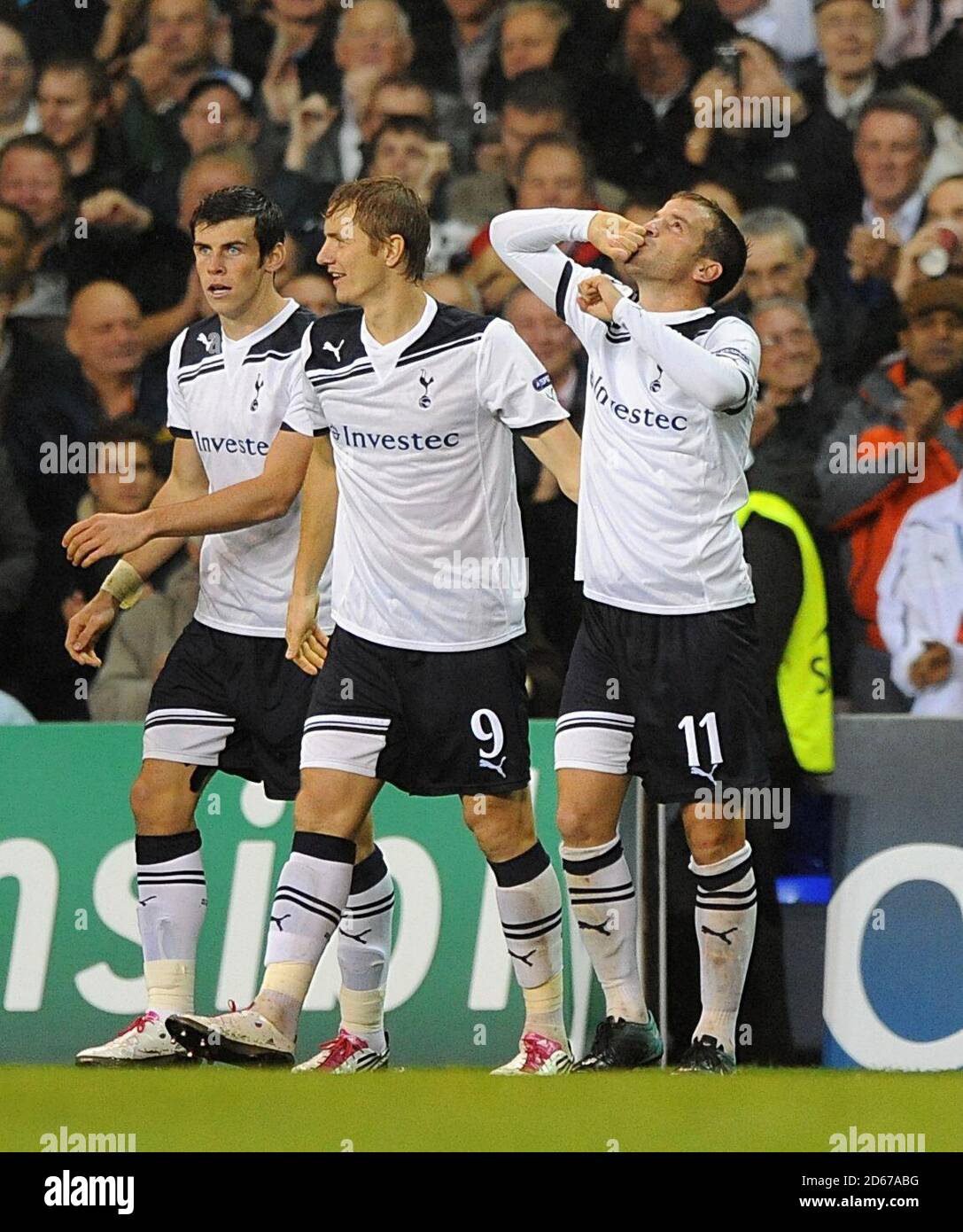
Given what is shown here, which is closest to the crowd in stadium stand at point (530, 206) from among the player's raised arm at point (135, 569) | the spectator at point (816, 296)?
the spectator at point (816, 296)

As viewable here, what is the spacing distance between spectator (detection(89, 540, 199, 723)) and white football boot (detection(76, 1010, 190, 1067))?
144 centimetres

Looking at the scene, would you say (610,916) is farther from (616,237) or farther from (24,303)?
(24,303)

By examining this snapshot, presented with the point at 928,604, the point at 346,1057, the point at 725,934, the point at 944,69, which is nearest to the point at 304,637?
the point at 346,1057

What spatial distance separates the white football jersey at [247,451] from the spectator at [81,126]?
178 cm

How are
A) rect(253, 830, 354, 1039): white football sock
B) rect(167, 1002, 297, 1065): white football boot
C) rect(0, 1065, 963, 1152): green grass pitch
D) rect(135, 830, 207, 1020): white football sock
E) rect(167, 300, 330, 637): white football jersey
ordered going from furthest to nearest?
rect(167, 300, 330, 637): white football jersey, rect(135, 830, 207, 1020): white football sock, rect(253, 830, 354, 1039): white football sock, rect(167, 1002, 297, 1065): white football boot, rect(0, 1065, 963, 1152): green grass pitch

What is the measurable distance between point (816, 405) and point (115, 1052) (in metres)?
3.25

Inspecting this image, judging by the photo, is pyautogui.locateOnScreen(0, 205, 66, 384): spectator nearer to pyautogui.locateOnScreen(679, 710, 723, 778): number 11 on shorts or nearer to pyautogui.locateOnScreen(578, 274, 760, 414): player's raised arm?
pyautogui.locateOnScreen(578, 274, 760, 414): player's raised arm

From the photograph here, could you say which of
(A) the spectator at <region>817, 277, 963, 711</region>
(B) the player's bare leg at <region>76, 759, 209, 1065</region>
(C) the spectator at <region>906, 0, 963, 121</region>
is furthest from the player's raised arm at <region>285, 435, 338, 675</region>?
(C) the spectator at <region>906, 0, 963, 121</region>

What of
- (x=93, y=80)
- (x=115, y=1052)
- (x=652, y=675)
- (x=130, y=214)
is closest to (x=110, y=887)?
(x=115, y=1052)

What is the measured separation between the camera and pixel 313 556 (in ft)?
20.6

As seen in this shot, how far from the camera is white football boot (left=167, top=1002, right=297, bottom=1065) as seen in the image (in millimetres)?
5676

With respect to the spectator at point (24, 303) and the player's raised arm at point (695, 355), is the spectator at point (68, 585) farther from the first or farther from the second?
the player's raised arm at point (695, 355)

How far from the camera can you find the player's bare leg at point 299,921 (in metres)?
5.70

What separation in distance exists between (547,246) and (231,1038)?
2.39 m
